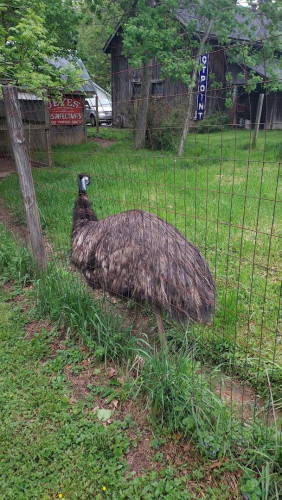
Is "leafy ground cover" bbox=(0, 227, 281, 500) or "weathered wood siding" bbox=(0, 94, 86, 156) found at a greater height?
"weathered wood siding" bbox=(0, 94, 86, 156)

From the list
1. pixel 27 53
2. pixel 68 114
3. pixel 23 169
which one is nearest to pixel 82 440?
pixel 23 169

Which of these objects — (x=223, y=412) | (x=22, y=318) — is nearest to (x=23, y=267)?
(x=22, y=318)

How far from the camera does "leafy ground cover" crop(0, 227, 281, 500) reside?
2.23 meters

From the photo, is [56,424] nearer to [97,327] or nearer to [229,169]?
[97,327]

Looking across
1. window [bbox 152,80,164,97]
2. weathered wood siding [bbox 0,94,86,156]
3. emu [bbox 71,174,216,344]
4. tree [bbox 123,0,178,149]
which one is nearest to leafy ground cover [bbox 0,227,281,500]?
emu [bbox 71,174,216,344]

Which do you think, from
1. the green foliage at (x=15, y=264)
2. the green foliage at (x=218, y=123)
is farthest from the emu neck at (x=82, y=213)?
the green foliage at (x=218, y=123)

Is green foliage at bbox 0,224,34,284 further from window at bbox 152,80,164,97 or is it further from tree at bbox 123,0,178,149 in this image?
window at bbox 152,80,164,97

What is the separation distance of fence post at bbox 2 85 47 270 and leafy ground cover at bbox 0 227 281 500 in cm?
124

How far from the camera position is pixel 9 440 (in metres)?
2.60

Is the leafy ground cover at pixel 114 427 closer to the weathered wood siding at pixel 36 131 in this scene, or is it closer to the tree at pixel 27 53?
the tree at pixel 27 53

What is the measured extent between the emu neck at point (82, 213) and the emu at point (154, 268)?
25.7 inches

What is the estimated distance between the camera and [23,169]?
4402 millimetres

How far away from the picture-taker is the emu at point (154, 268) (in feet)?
10.1

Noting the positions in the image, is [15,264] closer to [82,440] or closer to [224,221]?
[82,440]
